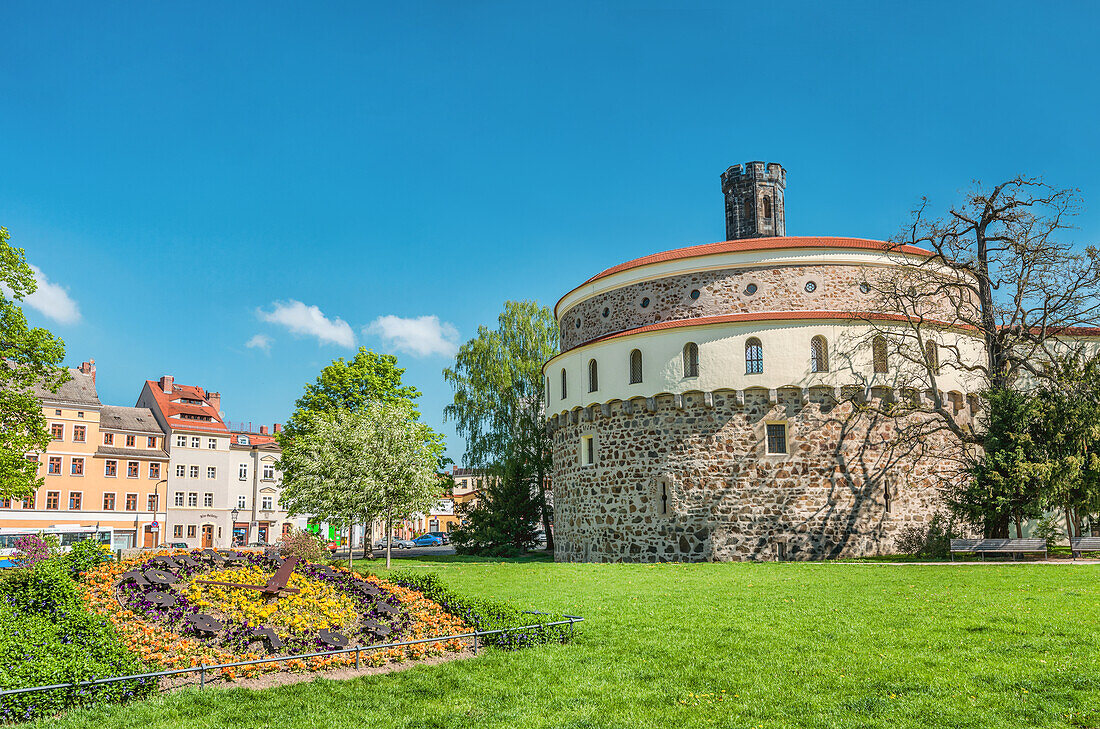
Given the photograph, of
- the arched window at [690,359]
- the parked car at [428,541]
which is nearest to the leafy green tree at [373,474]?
the arched window at [690,359]

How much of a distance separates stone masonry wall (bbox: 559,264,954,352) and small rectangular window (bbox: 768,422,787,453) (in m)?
4.49

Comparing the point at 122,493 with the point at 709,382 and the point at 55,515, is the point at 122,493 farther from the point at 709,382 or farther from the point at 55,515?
the point at 709,382

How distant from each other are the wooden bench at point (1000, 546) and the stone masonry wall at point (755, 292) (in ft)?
29.3

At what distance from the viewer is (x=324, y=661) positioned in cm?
991

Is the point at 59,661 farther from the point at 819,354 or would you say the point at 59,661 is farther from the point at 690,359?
the point at 819,354

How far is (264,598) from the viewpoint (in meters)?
14.0

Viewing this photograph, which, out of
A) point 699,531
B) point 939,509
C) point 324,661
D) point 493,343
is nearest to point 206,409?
point 493,343

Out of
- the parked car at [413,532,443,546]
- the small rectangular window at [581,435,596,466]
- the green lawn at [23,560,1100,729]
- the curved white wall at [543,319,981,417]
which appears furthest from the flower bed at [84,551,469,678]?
the parked car at [413,532,443,546]

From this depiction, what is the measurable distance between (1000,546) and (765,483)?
687cm

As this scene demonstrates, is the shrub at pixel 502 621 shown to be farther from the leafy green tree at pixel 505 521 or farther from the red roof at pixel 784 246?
the leafy green tree at pixel 505 521

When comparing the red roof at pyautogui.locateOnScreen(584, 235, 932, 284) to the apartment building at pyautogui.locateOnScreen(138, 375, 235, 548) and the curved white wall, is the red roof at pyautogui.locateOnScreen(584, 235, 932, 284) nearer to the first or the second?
the curved white wall

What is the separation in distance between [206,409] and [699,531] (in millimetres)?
48025

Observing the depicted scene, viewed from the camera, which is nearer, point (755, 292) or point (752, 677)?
point (752, 677)

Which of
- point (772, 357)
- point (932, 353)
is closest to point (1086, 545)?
point (932, 353)
